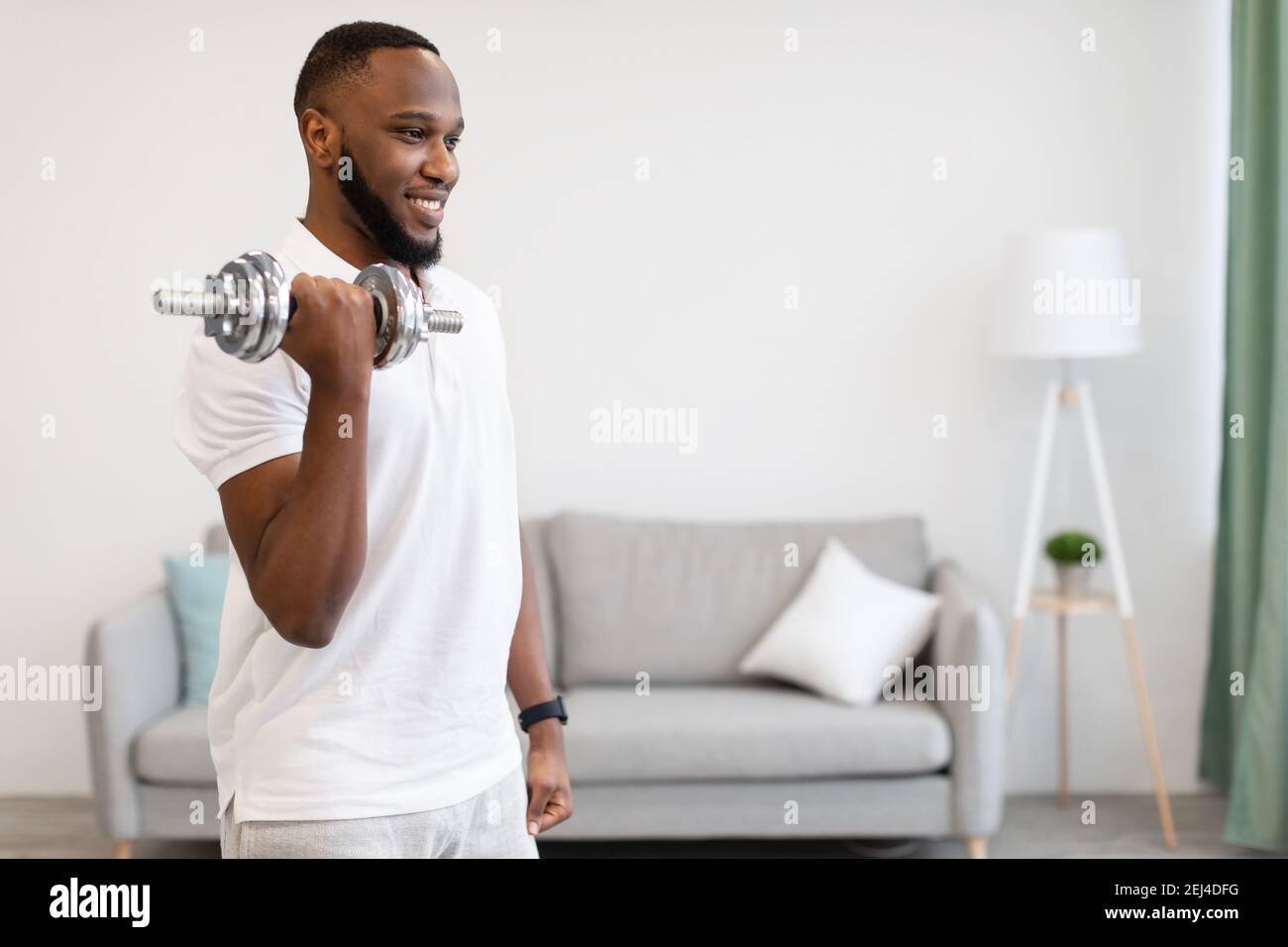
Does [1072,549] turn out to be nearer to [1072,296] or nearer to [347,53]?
[1072,296]

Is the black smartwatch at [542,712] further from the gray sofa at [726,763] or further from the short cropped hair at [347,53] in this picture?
the gray sofa at [726,763]

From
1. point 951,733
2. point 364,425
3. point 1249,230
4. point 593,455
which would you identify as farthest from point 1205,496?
point 364,425

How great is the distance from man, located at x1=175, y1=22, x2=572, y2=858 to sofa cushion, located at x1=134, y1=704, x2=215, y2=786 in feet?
6.40

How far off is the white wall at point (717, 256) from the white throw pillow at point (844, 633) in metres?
0.44

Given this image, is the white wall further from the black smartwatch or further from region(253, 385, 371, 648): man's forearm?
region(253, 385, 371, 648): man's forearm

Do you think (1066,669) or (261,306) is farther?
(1066,669)

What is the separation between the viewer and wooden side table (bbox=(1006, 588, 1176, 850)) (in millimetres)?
3184

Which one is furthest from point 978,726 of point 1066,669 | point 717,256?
point 717,256

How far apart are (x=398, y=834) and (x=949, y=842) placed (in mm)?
2503

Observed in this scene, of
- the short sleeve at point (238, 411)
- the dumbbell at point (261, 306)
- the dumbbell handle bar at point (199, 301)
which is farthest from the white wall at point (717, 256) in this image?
the dumbbell handle bar at point (199, 301)

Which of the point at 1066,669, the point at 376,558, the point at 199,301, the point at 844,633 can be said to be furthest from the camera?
the point at 1066,669

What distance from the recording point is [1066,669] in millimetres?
3576

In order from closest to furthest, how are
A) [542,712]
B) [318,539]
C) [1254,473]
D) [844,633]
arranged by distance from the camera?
[318,539] → [542,712] → [844,633] → [1254,473]
